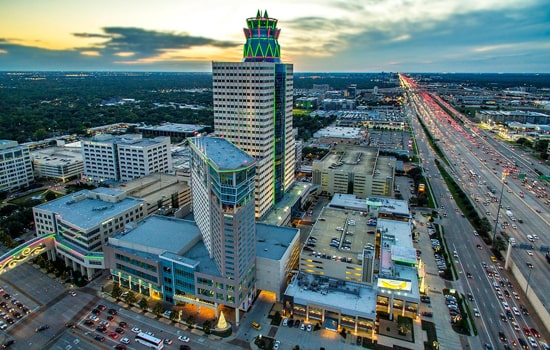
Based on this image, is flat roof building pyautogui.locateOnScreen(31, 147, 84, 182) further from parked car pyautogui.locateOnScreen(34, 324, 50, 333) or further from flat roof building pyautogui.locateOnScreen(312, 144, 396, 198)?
flat roof building pyautogui.locateOnScreen(312, 144, 396, 198)

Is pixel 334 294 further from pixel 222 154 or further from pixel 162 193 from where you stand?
pixel 162 193

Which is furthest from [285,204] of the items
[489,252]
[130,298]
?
[489,252]

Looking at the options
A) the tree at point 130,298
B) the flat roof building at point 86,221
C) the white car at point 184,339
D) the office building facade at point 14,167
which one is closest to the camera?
the white car at point 184,339

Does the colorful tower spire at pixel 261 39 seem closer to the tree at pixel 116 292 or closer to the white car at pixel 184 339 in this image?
the tree at pixel 116 292

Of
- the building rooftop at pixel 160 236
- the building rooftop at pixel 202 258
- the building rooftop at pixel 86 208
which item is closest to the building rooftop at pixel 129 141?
the building rooftop at pixel 86 208

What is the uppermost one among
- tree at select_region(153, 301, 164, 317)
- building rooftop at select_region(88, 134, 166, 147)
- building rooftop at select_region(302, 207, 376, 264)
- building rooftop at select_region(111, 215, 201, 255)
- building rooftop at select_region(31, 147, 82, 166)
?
building rooftop at select_region(88, 134, 166, 147)

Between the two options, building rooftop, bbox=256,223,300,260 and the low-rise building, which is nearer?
the low-rise building

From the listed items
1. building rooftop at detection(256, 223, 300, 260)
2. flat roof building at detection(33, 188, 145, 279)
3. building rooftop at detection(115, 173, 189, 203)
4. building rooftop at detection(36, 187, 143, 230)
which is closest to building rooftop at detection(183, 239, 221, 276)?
building rooftop at detection(256, 223, 300, 260)
